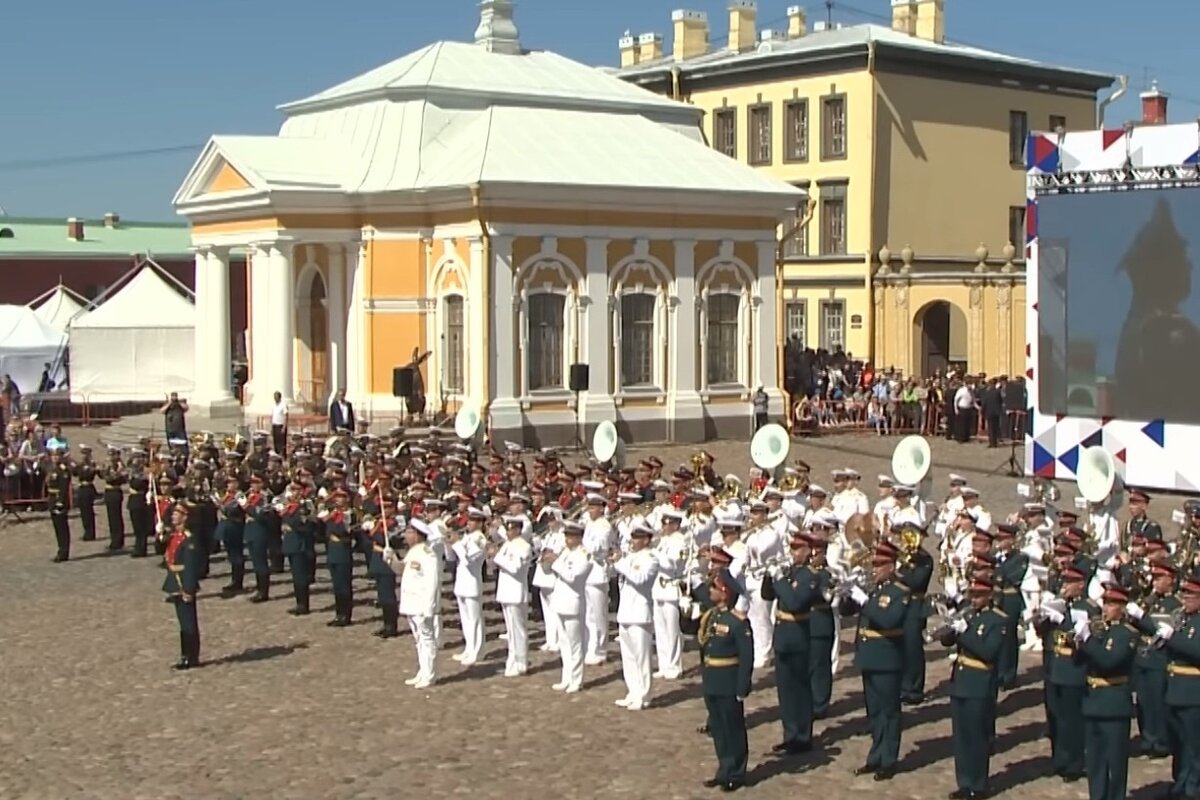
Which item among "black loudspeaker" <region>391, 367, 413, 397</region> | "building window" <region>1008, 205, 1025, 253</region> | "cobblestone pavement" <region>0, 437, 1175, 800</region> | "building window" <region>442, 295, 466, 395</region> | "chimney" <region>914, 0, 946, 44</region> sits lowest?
"cobblestone pavement" <region>0, 437, 1175, 800</region>

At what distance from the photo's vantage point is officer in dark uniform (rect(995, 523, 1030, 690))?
13.5 meters

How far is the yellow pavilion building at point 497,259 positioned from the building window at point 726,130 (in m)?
13.1

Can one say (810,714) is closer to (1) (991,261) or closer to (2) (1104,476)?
(2) (1104,476)

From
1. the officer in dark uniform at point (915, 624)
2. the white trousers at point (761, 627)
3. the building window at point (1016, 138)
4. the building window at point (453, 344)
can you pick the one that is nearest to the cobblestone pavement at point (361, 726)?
the officer in dark uniform at point (915, 624)

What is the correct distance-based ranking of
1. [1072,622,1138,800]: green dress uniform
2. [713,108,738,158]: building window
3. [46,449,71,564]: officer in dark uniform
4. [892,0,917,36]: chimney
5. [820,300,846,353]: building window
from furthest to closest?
[892,0,917,36]: chimney < [713,108,738,158]: building window < [820,300,846,353]: building window < [46,449,71,564]: officer in dark uniform < [1072,622,1138,800]: green dress uniform

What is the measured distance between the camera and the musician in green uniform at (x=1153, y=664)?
36.5ft

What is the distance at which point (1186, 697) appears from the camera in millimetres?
10914

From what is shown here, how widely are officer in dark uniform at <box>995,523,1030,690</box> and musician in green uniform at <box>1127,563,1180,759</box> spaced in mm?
1403

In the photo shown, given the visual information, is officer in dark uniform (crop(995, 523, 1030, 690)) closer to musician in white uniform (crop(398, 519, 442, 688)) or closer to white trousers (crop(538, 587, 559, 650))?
white trousers (crop(538, 587, 559, 650))

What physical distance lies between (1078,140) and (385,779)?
13.1 meters

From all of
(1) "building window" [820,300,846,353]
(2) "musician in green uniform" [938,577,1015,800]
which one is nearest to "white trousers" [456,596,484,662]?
(2) "musician in green uniform" [938,577,1015,800]

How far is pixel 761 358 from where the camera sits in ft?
108

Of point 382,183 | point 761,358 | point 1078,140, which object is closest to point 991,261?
point 761,358

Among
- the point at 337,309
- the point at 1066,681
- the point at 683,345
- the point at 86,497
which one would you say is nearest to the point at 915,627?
the point at 1066,681
